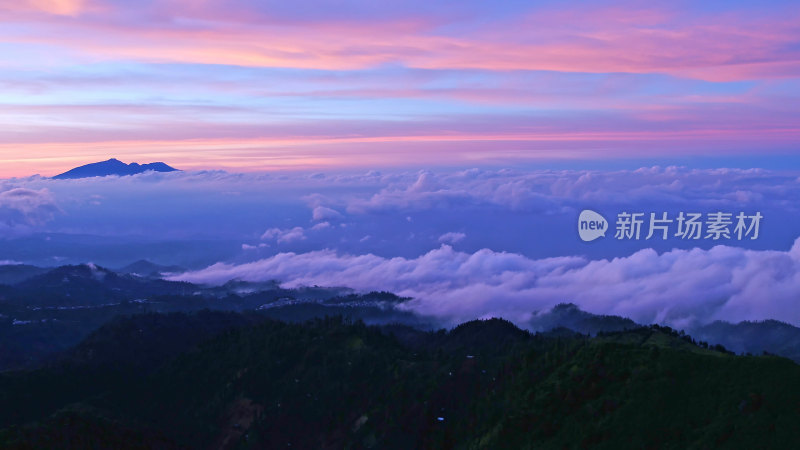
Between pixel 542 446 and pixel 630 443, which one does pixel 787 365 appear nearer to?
pixel 630 443

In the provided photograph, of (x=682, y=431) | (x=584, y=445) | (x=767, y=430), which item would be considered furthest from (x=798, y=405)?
(x=584, y=445)

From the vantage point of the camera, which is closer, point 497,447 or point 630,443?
point 630,443

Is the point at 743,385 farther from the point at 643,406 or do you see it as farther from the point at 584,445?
the point at 584,445

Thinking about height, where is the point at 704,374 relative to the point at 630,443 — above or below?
above

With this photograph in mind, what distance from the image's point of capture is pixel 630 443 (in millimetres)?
175500

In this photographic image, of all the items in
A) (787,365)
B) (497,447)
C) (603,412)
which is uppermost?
(787,365)

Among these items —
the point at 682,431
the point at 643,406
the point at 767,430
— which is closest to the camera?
the point at 767,430

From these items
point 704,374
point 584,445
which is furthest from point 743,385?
point 584,445

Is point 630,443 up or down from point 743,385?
down

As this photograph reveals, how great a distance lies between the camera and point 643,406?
609 feet

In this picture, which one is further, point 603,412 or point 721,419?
point 603,412

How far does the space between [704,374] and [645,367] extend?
15791 millimetres

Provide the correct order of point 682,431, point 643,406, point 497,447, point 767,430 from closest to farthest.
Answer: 1. point 767,430
2. point 682,431
3. point 643,406
4. point 497,447

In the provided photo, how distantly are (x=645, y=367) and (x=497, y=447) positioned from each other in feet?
154
